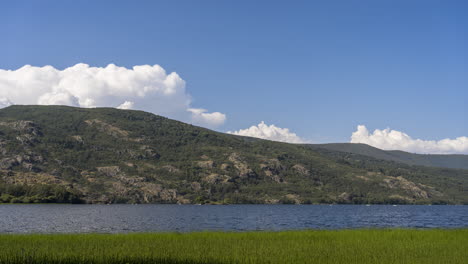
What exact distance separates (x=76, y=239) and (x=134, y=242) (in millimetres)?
7270

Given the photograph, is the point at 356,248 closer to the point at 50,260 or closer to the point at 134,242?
the point at 134,242

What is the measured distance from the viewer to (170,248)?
4456 centimetres

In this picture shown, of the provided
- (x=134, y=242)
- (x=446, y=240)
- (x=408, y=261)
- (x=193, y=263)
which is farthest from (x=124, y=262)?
(x=446, y=240)

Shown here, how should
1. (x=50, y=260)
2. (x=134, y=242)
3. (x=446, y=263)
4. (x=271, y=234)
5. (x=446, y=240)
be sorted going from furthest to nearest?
(x=271, y=234) → (x=446, y=240) → (x=134, y=242) → (x=446, y=263) → (x=50, y=260)

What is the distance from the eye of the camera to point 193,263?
35000 mm

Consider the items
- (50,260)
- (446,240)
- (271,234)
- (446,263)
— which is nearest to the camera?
(50,260)

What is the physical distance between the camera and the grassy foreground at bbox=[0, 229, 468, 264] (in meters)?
36.6

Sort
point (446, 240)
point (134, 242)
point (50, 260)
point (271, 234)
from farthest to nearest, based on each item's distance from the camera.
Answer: point (271, 234) < point (446, 240) < point (134, 242) < point (50, 260)

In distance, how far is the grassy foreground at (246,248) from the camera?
120 feet

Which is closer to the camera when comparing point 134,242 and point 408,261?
point 408,261

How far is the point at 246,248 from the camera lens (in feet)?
147

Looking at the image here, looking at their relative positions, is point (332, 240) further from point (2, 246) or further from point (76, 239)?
point (2, 246)

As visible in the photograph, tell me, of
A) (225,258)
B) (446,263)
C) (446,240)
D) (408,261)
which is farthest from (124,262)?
(446,240)

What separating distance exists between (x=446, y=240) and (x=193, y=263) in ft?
112
